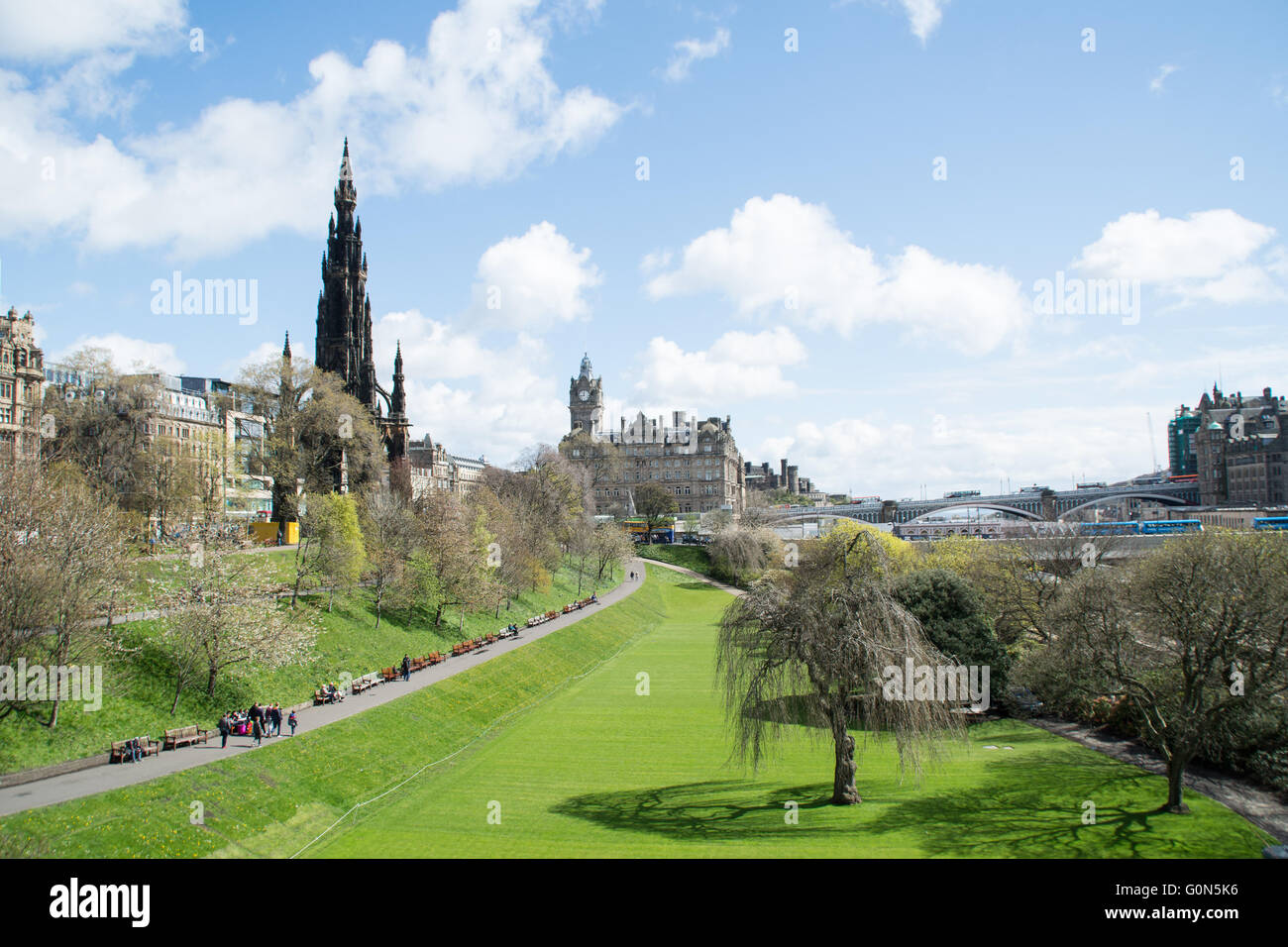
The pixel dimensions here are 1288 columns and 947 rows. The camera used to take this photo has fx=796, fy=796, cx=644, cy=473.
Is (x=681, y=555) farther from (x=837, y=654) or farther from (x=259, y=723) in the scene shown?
(x=837, y=654)

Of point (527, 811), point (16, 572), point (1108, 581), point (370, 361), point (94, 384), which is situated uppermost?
point (370, 361)

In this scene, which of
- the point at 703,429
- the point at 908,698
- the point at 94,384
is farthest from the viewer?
the point at 703,429

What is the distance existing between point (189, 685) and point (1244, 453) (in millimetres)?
150282

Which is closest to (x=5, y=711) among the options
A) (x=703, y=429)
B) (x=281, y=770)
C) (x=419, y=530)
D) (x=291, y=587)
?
(x=281, y=770)

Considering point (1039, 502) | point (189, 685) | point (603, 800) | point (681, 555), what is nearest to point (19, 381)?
point (189, 685)

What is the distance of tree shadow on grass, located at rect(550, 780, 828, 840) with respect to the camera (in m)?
20.8

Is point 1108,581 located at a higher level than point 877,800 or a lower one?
higher

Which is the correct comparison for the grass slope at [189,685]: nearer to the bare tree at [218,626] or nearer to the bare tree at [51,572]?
the bare tree at [218,626]

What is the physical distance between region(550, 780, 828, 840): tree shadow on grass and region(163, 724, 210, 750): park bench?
1188 cm

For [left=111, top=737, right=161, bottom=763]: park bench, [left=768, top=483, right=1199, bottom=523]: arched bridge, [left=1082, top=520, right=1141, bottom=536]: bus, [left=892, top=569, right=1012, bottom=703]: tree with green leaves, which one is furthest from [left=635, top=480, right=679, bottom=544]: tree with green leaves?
[left=111, top=737, right=161, bottom=763]: park bench

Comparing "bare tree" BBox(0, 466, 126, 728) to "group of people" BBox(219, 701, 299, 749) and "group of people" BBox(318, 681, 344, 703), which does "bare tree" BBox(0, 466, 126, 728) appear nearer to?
"group of people" BBox(219, 701, 299, 749)
